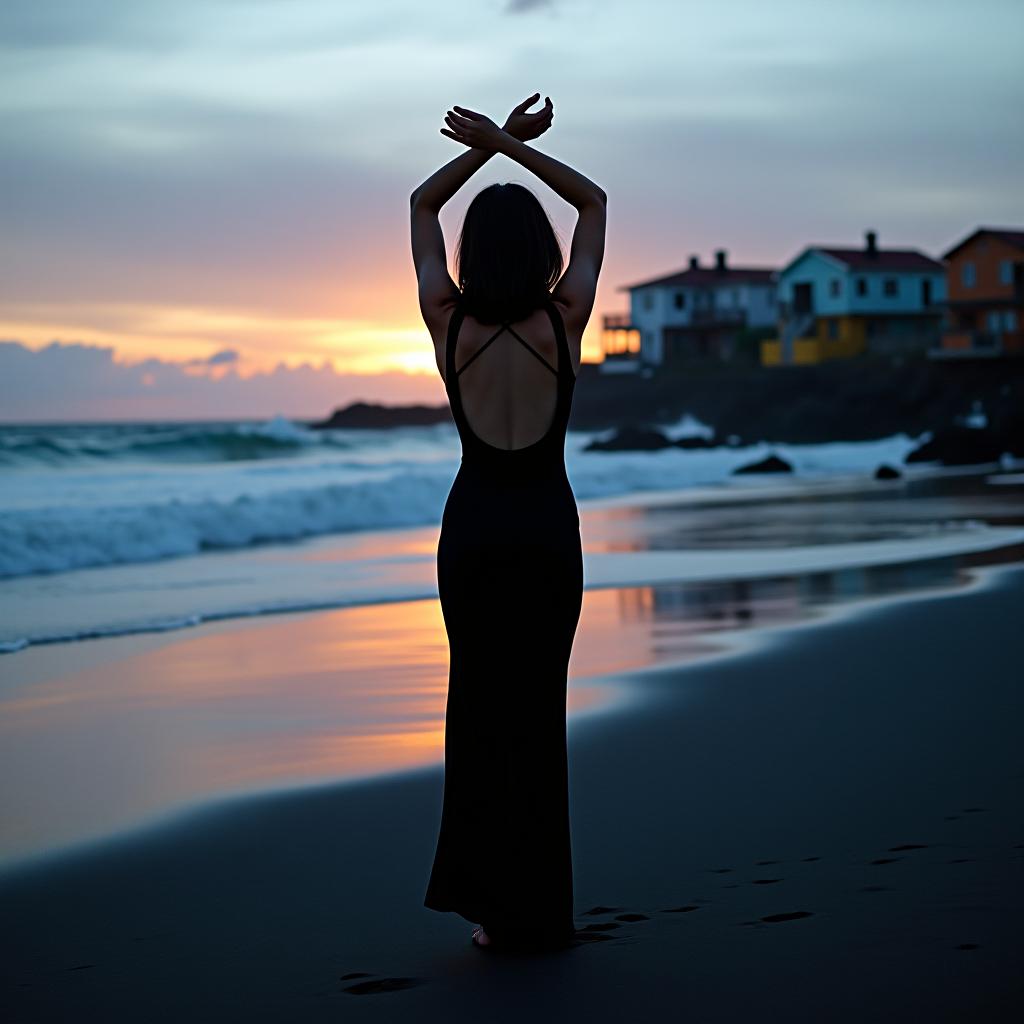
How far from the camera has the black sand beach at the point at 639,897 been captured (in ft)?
11.7

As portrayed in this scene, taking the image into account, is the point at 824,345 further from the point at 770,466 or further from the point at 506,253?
the point at 506,253

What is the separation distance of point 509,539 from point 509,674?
1.25 ft

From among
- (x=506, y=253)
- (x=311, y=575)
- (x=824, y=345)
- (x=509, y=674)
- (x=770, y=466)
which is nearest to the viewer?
(x=506, y=253)

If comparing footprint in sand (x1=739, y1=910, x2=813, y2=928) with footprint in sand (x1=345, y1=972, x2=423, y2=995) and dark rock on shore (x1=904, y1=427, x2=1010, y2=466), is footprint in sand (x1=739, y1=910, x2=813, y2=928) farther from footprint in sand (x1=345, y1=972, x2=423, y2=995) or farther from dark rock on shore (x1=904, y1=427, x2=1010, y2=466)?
dark rock on shore (x1=904, y1=427, x2=1010, y2=466)

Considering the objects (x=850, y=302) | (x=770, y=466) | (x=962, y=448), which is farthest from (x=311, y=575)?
(x=850, y=302)

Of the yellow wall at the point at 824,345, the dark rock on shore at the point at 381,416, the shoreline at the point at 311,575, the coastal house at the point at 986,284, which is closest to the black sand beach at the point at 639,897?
the shoreline at the point at 311,575

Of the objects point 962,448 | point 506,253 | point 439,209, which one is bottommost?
point 962,448

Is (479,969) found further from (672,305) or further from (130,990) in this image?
(672,305)

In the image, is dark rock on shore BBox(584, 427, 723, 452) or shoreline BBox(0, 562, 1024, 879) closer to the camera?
shoreline BBox(0, 562, 1024, 879)

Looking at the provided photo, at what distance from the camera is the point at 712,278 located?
93062 millimetres

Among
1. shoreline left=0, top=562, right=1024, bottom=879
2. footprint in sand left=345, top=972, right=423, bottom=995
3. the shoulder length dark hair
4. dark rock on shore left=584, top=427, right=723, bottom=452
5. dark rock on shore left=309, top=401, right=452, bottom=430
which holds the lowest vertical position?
footprint in sand left=345, top=972, right=423, bottom=995

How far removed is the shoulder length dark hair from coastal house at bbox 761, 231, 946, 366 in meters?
75.9

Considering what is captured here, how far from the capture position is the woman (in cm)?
403

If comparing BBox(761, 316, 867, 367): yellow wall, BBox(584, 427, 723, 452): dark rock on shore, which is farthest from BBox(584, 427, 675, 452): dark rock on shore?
BBox(761, 316, 867, 367): yellow wall
